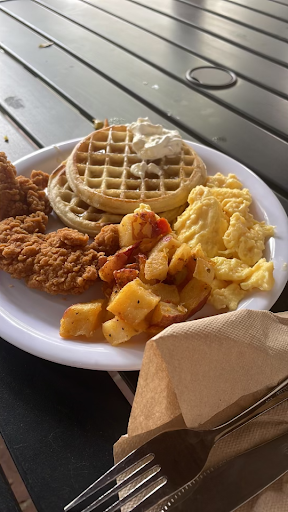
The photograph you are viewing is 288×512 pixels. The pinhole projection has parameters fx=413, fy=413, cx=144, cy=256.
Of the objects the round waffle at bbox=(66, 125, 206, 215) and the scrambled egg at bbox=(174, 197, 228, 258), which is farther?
the round waffle at bbox=(66, 125, 206, 215)

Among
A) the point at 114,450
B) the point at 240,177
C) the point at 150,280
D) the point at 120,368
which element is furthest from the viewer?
the point at 240,177

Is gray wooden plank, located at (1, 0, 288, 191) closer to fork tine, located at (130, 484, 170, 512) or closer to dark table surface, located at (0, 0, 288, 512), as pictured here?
dark table surface, located at (0, 0, 288, 512)

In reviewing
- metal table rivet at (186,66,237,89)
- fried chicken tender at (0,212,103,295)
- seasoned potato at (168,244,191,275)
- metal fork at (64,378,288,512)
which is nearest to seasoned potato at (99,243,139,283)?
fried chicken tender at (0,212,103,295)

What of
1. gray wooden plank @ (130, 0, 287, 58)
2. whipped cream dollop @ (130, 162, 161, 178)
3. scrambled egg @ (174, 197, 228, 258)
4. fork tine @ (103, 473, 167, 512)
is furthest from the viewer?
gray wooden plank @ (130, 0, 287, 58)

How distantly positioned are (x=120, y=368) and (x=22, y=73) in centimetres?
217

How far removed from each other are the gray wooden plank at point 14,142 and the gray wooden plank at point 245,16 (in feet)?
6.55

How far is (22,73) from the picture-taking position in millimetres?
2549

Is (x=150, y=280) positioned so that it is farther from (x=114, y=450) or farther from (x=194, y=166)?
(x=194, y=166)

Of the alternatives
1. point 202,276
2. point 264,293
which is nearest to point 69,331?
point 202,276

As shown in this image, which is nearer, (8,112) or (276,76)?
(8,112)

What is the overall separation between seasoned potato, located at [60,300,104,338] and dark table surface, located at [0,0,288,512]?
104mm

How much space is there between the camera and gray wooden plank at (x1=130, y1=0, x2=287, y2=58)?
2811mm

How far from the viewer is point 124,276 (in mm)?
1197

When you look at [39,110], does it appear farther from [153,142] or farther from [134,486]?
[134,486]
